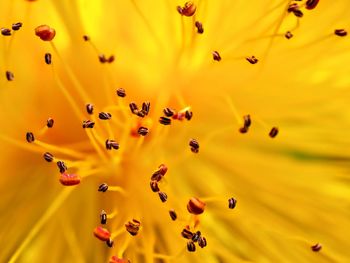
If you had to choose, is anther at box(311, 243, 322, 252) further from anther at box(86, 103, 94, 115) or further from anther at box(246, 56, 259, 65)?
anther at box(86, 103, 94, 115)

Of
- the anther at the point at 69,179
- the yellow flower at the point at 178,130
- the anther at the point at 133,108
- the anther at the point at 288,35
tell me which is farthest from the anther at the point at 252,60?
the anther at the point at 69,179

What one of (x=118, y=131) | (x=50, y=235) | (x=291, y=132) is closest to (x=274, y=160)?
(x=291, y=132)

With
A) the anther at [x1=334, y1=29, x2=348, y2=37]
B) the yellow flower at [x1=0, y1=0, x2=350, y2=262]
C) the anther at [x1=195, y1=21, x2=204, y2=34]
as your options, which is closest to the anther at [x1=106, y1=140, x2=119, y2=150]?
the yellow flower at [x1=0, y1=0, x2=350, y2=262]

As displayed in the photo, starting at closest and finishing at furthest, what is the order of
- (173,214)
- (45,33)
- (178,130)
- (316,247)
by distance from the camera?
(45,33)
(173,214)
(316,247)
(178,130)

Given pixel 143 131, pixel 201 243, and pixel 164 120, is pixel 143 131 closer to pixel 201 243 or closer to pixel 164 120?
pixel 164 120

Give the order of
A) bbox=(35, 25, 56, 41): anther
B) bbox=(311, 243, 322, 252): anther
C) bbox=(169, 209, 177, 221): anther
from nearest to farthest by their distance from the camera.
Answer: bbox=(35, 25, 56, 41): anther < bbox=(169, 209, 177, 221): anther < bbox=(311, 243, 322, 252): anther

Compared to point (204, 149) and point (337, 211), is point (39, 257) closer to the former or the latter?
point (204, 149)

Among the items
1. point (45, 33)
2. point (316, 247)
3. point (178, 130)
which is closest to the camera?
point (45, 33)

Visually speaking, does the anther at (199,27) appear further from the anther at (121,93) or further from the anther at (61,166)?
the anther at (61,166)

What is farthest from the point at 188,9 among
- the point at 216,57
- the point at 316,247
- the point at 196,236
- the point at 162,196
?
the point at 316,247
